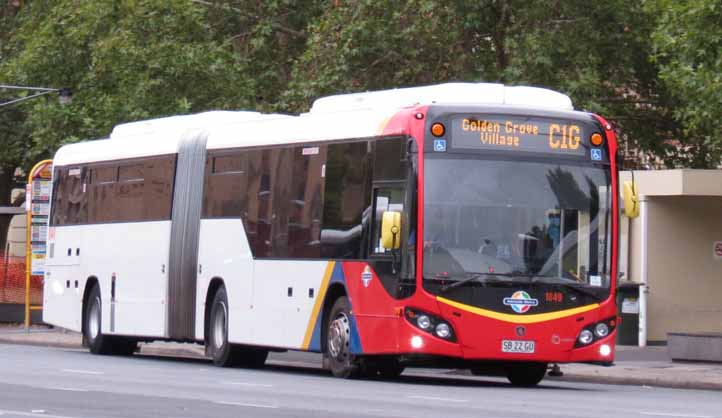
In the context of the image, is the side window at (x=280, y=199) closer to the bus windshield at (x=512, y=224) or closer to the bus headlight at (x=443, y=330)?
the bus windshield at (x=512, y=224)

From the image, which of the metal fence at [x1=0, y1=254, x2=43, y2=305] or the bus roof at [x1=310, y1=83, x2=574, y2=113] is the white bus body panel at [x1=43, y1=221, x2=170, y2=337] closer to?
the bus roof at [x1=310, y1=83, x2=574, y2=113]

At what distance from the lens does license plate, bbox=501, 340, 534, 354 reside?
63.6 ft

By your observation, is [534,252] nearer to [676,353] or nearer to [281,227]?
[281,227]

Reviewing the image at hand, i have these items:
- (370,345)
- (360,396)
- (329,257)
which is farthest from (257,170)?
(360,396)

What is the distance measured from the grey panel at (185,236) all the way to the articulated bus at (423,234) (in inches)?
33.6

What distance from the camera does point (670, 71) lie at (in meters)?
28.1

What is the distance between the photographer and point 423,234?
19312 millimetres

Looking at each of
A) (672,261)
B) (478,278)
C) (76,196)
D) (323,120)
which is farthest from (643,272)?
(478,278)

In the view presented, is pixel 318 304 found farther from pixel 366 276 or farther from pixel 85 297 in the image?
pixel 85 297

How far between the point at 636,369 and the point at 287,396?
32.2 feet

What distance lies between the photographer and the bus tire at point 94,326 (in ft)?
94.1

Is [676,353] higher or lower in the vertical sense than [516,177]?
lower

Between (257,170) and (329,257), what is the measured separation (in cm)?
278

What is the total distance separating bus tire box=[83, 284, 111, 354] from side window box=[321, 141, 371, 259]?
8302 millimetres
